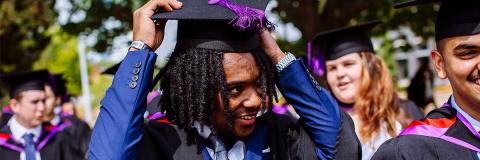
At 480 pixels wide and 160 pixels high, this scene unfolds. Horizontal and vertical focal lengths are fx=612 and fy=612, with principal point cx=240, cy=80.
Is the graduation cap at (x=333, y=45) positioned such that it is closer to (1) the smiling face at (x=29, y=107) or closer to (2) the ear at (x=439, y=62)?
(2) the ear at (x=439, y=62)

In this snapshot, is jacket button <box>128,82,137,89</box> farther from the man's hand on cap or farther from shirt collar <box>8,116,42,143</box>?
shirt collar <box>8,116,42,143</box>

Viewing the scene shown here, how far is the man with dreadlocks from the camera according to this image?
7.59ft

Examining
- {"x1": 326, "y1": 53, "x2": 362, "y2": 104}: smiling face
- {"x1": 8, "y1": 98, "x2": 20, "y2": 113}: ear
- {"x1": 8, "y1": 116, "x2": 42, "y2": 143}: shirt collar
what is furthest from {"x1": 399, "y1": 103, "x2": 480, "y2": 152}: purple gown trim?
{"x1": 8, "y1": 98, "x2": 20, "y2": 113}: ear

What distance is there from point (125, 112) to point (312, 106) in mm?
770

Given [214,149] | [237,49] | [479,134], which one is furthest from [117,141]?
[479,134]

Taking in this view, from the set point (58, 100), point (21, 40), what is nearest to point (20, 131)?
point (58, 100)

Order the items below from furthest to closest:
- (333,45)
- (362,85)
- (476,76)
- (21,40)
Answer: (21,40)
(333,45)
(362,85)
(476,76)

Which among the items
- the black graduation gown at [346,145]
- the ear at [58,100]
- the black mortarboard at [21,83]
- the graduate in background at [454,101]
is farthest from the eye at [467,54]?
the ear at [58,100]

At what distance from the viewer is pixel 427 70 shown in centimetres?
687

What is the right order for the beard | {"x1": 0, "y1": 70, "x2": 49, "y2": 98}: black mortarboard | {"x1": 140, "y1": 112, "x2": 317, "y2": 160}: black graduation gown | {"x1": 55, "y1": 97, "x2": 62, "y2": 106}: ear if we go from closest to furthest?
the beard → {"x1": 140, "y1": 112, "x2": 317, "y2": 160}: black graduation gown → {"x1": 0, "y1": 70, "x2": 49, "y2": 98}: black mortarboard → {"x1": 55, "y1": 97, "x2": 62, "y2": 106}: ear

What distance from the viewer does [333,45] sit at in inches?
179

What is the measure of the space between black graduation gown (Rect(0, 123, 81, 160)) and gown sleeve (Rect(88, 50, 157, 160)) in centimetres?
320

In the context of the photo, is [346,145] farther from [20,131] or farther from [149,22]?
[20,131]

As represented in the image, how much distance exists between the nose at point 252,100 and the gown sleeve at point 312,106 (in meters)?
0.21
